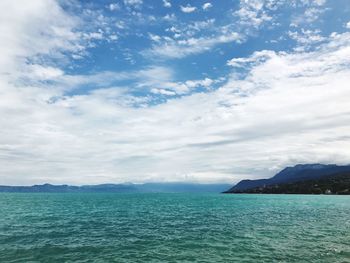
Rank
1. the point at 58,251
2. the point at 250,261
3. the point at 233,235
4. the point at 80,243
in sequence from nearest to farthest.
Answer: the point at 250,261
the point at 58,251
the point at 80,243
the point at 233,235

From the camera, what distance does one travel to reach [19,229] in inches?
2250

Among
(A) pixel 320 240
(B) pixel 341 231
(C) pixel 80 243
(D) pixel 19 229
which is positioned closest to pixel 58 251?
(C) pixel 80 243

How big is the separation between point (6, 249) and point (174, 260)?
21.9m

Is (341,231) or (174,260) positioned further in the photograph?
(341,231)

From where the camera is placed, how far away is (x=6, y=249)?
39625 mm

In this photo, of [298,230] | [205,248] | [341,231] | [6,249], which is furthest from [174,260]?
[341,231]

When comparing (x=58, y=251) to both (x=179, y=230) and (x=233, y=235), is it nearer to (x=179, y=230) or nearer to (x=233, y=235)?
(x=179, y=230)

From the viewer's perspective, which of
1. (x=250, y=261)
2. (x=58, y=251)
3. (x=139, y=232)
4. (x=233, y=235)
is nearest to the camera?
(x=250, y=261)

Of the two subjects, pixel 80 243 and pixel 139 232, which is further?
pixel 139 232

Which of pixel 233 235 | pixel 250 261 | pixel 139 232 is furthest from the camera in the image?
pixel 139 232

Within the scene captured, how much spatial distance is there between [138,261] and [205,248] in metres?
10.00

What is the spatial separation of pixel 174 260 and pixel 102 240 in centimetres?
1592

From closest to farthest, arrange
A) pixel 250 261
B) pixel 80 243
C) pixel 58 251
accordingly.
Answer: pixel 250 261, pixel 58 251, pixel 80 243

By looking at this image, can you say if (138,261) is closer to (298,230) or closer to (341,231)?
(298,230)
